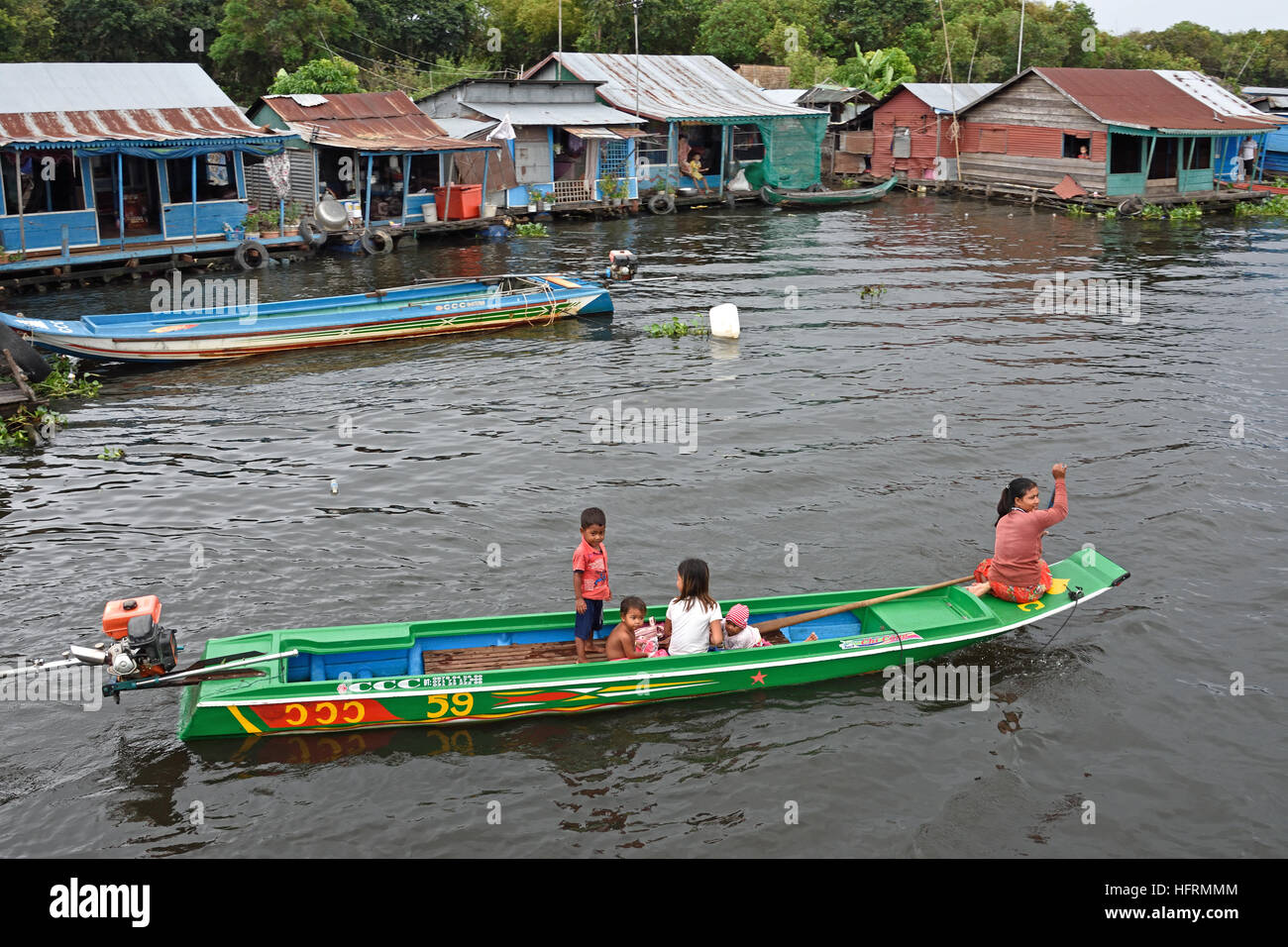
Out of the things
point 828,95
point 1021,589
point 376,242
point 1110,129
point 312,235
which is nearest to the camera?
point 1021,589

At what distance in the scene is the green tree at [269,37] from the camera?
3869 centimetres

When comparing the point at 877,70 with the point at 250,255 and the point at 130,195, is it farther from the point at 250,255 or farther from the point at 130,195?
the point at 130,195

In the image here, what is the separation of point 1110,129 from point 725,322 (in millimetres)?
22799

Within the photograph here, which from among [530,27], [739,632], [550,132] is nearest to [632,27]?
[530,27]

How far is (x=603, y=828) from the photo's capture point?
8.41 m

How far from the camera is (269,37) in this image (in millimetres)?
39094

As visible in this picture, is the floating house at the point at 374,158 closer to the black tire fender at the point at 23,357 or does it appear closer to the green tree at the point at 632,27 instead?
the black tire fender at the point at 23,357

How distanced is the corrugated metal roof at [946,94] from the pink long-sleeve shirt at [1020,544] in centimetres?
3785

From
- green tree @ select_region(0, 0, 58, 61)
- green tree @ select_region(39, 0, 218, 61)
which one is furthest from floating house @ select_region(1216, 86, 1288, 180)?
green tree @ select_region(0, 0, 58, 61)

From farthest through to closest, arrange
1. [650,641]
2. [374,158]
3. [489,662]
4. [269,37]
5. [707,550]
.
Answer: [269,37], [374,158], [707,550], [650,641], [489,662]

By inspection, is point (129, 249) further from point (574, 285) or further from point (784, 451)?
point (784, 451)

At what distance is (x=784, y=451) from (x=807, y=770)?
7.62 metres

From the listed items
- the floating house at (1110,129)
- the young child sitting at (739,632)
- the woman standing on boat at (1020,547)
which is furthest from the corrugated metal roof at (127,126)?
the floating house at (1110,129)
